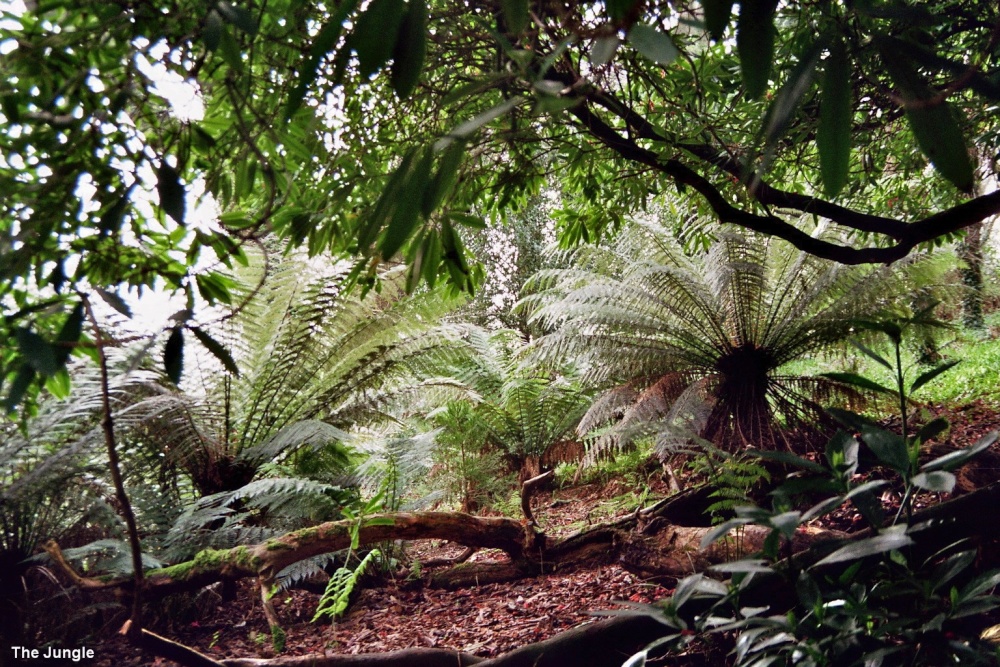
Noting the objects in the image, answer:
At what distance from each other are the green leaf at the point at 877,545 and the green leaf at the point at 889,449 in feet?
0.29

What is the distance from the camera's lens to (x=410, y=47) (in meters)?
0.49

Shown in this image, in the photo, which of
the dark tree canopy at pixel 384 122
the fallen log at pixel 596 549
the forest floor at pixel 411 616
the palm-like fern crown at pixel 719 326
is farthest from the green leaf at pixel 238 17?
the palm-like fern crown at pixel 719 326

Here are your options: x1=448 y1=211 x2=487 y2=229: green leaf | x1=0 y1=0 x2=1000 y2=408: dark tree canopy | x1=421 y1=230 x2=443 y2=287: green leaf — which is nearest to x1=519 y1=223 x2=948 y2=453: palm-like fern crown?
x1=0 y1=0 x2=1000 y2=408: dark tree canopy

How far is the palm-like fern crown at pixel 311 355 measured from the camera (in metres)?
3.45

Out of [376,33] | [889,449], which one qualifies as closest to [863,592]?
[889,449]

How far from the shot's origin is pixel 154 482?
3.12 meters

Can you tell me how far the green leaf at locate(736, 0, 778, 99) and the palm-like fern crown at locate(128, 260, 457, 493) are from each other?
116 inches

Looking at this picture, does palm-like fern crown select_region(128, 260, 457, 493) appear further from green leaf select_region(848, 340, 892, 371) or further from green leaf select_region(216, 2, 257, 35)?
green leaf select_region(216, 2, 257, 35)

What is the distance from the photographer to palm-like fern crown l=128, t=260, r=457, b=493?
136 inches

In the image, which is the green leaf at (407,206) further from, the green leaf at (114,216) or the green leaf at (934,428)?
the green leaf at (934,428)

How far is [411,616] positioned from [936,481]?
2010 millimetres

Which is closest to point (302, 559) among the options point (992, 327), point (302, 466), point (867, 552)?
point (302, 466)

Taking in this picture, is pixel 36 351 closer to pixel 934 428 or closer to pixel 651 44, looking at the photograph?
pixel 651 44

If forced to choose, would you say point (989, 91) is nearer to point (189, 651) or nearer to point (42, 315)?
point (42, 315)
